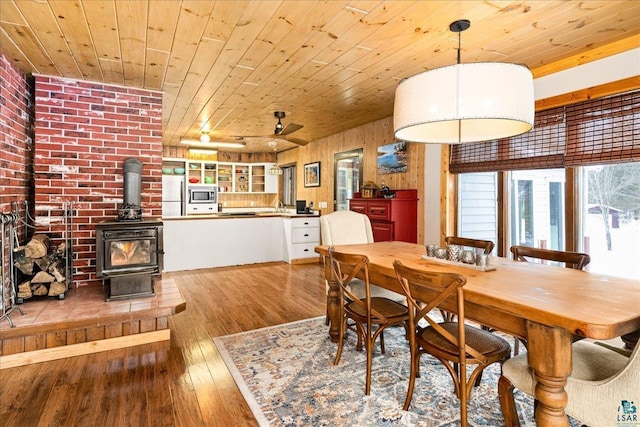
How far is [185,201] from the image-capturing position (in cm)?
782

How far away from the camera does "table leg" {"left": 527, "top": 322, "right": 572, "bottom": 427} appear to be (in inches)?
52.1

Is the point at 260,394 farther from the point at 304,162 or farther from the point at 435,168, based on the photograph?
the point at 304,162

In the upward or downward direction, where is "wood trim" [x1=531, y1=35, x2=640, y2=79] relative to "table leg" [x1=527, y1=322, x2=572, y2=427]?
upward

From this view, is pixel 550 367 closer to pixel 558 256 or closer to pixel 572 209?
pixel 558 256

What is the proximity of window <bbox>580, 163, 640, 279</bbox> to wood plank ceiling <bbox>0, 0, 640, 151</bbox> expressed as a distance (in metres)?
1.00

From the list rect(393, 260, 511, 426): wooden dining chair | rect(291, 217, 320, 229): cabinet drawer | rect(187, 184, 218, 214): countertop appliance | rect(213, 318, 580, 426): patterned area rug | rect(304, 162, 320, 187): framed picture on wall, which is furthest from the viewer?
rect(187, 184, 218, 214): countertop appliance

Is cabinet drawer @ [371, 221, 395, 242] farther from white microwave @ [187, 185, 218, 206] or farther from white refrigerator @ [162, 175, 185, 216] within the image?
white refrigerator @ [162, 175, 185, 216]

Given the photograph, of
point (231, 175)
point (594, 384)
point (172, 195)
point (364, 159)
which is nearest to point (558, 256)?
point (594, 384)

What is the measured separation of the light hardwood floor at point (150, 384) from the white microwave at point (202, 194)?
4719 mm

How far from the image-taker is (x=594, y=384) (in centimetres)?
132

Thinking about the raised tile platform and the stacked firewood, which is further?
the stacked firewood

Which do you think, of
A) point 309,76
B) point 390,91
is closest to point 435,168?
point 390,91

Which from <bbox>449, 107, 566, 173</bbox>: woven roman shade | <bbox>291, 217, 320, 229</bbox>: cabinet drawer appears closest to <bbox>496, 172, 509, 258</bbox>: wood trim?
<bbox>449, 107, 566, 173</bbox>: woven roman shade

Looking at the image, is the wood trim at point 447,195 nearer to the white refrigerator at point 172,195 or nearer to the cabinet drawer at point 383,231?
the cabinet drawer at point 383,231
